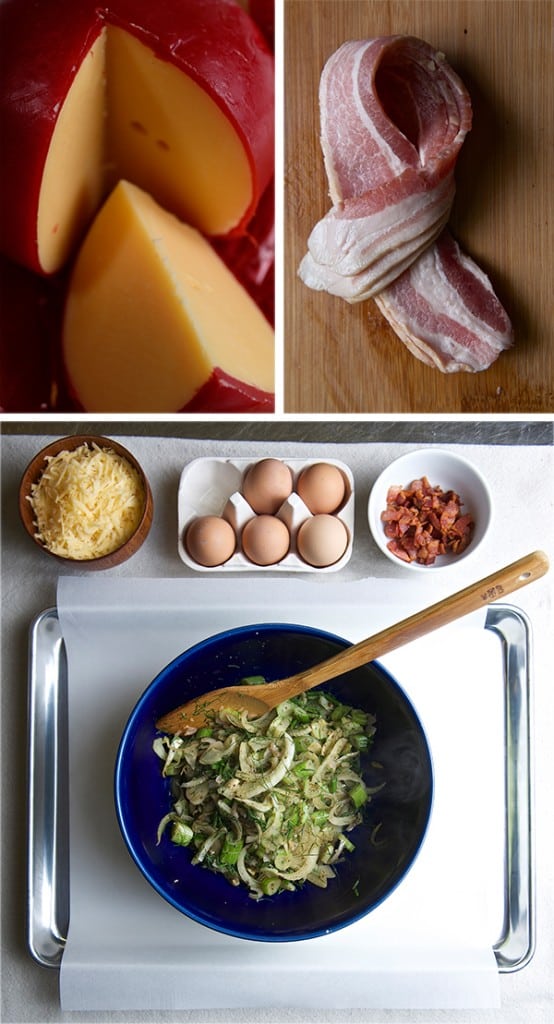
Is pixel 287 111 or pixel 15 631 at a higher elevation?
pixel 287 111

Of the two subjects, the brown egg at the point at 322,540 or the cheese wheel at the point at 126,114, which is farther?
the brown egg at the point at 322,540

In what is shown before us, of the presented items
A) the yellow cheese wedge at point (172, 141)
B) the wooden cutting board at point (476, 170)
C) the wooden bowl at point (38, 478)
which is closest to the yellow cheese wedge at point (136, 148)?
the yellow cheese wedge at point (172, 141)

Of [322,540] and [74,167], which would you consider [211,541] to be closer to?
[322,540]

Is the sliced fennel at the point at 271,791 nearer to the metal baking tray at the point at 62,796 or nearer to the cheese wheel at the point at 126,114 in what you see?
the metal baking tray at the point at 62,796

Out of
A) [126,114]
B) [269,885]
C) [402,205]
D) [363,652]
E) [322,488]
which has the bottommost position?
Answer: [269,885]

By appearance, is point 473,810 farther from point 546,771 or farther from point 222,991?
point 222,991

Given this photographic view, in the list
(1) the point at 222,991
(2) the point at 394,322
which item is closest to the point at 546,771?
(1) the point at 222,991

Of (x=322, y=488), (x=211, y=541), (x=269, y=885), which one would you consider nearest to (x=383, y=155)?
(x=322, y=488)
